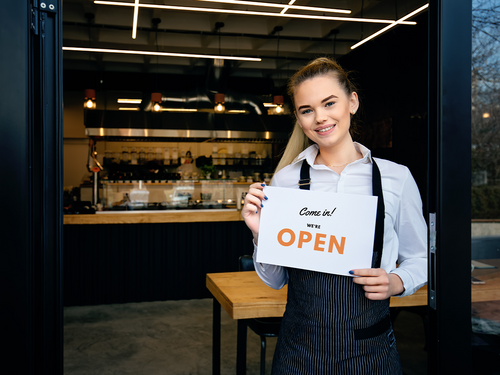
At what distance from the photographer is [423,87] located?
524cm

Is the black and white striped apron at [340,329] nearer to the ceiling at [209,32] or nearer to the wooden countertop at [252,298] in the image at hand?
the wooden countertop at [252,298]

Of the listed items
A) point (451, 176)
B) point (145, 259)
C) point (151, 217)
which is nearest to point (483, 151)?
point (451, 176)

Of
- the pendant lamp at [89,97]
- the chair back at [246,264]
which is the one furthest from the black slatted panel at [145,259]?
the pendant lamp at [89,97]

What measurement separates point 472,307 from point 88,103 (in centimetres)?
656

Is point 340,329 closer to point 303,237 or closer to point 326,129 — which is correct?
point 303,237

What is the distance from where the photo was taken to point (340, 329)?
1.18 metres

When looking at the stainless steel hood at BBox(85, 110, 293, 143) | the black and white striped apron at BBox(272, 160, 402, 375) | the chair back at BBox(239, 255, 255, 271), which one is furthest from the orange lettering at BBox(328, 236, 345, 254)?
the stainless steel hood at BBox(85, 110, 293, 143)

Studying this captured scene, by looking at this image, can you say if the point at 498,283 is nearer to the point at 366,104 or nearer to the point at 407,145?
the point at 407,145

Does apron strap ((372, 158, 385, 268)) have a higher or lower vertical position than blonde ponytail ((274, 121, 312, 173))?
lower

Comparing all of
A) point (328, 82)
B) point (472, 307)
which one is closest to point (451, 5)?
point (328, 82)

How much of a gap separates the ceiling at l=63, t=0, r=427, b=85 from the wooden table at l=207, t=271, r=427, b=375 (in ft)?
14.4

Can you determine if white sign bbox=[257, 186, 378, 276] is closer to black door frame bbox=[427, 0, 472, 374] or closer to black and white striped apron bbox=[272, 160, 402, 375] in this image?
black and white striped apron bbox=[272, 160, 402, 375]

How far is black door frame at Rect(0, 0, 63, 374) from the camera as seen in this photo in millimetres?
867

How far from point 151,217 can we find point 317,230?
150 inches
